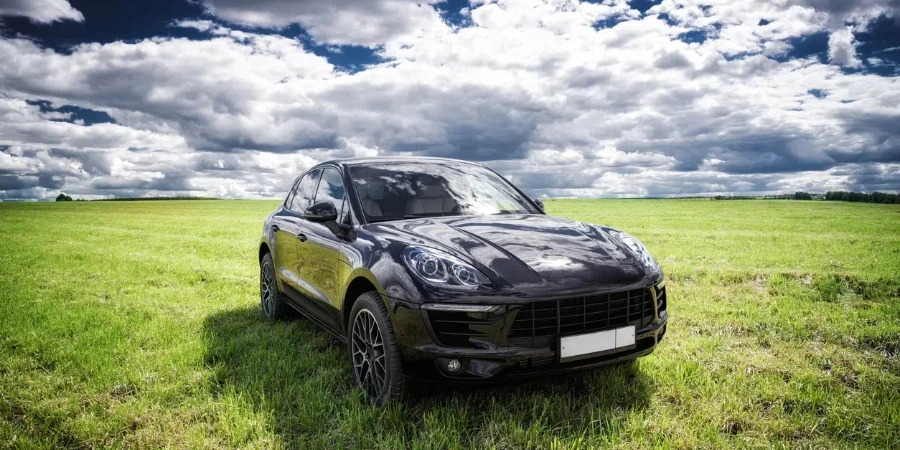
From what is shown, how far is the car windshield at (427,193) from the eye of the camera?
4281 mm

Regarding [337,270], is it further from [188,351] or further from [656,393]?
[656,393]

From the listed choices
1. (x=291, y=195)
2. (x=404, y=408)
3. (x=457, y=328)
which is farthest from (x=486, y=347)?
(x=291, y=195)

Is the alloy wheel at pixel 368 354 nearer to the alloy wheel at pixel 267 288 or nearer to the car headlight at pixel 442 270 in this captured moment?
the car headlight at pixel 442 270

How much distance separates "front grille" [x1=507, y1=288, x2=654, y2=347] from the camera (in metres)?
3.03

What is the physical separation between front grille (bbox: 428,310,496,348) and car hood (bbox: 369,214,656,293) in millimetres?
257

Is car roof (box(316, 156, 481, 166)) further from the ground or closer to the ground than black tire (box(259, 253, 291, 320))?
further from the ground

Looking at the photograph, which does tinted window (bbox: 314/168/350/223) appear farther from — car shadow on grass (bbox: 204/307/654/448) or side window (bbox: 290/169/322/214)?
car shadow on grass (bbox: 204/307/654/448)

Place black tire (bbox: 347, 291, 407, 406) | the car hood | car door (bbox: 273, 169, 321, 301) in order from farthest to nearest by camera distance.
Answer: car door (bbox: 273, 169, 321, 301) < black tire (bbox: 347, 291, 407, 406) < the car hood

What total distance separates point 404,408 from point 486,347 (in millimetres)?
710

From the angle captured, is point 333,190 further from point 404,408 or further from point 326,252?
point 404,408

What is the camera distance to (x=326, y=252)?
14.2 ft

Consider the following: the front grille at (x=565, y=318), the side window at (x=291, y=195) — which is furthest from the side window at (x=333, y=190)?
the front grille at (x=565, y=318)

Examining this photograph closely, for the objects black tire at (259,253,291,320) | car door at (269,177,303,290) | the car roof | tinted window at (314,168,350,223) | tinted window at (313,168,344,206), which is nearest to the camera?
tinted window at (314,168,350,223)

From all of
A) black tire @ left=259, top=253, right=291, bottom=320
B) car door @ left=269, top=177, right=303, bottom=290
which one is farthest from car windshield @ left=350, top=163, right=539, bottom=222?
black tire @ left=259, top=253, right=291, bottom=320
